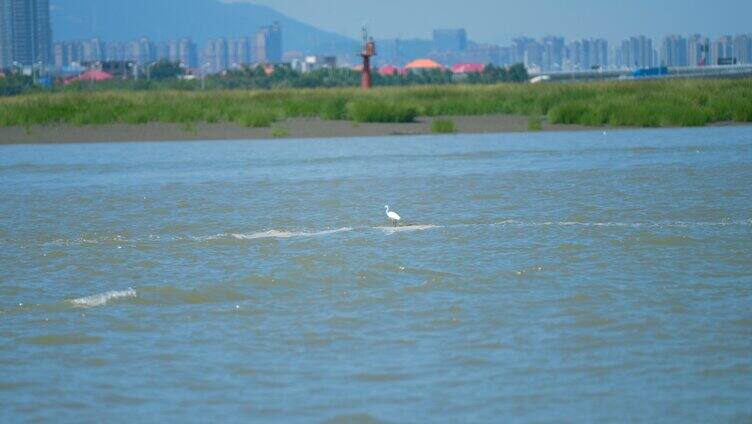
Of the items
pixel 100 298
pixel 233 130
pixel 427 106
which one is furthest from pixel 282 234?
pixel 427 106

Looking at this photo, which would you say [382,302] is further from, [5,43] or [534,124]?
[5,43]

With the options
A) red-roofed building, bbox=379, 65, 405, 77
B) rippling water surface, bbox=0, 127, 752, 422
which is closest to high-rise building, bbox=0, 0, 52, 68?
red-roofed building, bbox=379, 65, 405, 77

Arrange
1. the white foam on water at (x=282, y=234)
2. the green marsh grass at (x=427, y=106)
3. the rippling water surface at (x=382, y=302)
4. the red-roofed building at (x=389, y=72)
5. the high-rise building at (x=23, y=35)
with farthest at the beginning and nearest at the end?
the high-rise building at (x=23, y=35) < the red-roofed building at (x=389, y=72) < the green marsh grass at (x=427, y=106) < the white foam on water at (x=282, y=234) < the rippling water surface at (x=382, y=302)

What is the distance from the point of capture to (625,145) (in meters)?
29.4

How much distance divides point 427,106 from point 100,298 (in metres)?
30.6

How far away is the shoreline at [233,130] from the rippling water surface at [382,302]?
44.6ft

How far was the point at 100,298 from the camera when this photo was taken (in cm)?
1074

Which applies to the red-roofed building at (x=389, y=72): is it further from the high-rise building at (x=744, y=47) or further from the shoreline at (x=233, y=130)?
the high-rise building at (x=744, y=47)

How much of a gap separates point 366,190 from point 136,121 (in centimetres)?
1869

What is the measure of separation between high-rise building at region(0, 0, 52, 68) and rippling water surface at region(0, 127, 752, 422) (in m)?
158

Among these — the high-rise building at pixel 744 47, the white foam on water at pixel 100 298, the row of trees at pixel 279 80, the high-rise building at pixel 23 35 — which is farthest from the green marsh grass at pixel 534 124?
the high-rise building at pixel 744 47

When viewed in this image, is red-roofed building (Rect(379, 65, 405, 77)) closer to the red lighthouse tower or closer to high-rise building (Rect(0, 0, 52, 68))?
the red lighthouse tower

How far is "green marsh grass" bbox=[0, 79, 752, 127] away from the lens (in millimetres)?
35562

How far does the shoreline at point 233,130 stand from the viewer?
112 feet
